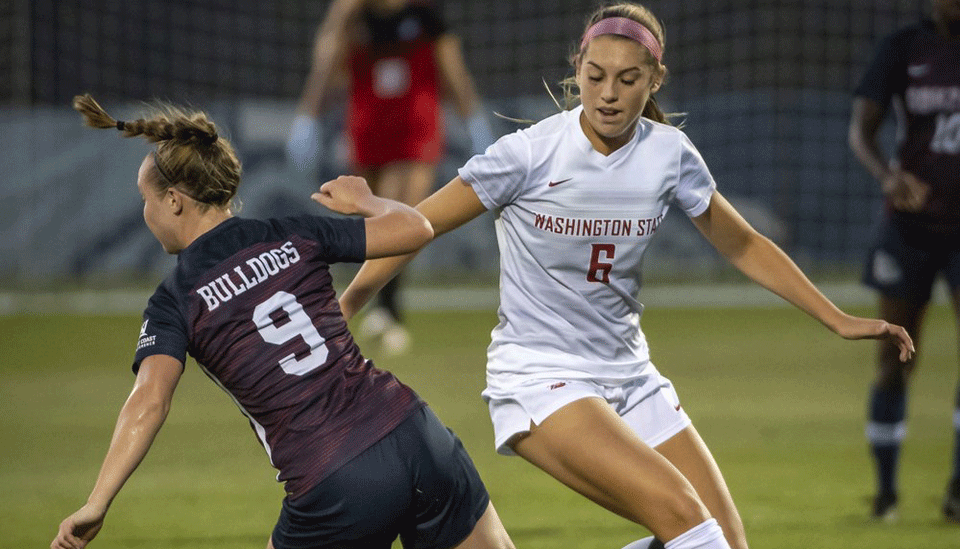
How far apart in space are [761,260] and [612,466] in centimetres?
97

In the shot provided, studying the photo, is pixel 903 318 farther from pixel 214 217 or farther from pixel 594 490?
pixel 214 217

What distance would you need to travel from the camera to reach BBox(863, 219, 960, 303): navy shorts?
6.29 metres

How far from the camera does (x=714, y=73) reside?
60.5ft

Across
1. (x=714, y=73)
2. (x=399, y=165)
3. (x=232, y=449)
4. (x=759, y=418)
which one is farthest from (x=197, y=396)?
(x=714, y=73)

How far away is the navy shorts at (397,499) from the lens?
371cm

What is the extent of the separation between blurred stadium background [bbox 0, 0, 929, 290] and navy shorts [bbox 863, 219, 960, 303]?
8.80 m

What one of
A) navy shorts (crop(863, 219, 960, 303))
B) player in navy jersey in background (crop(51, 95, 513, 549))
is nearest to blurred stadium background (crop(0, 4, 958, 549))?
navy shorts (crop(863, 219, 960, 303))

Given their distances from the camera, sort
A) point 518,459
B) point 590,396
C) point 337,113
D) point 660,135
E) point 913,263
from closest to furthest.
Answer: point 590,396, point 660,135, point 913,263, point 518,459, point 337,113

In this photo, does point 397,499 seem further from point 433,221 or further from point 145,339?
point 433,221

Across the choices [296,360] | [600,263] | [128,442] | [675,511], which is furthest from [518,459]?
[128,442]

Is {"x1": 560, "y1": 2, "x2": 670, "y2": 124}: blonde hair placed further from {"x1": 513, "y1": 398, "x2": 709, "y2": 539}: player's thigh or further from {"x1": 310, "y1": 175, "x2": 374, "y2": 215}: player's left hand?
{"x1": 513, "y1": 398, "x2": 709, "y2": 539}: player's thigh

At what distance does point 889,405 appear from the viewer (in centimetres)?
636

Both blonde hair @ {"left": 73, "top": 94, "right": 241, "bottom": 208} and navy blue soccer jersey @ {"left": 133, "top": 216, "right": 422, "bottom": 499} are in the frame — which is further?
blonde hair @ {"left": 73, "top": 94, "right": 241, "bottom": 208}

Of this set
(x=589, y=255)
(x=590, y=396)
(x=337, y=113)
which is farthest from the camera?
(x=337, y=113)
